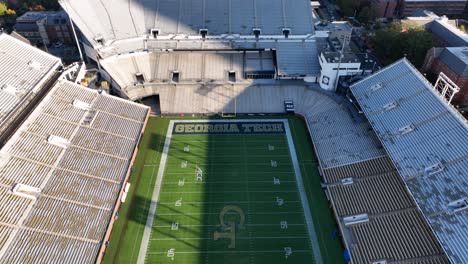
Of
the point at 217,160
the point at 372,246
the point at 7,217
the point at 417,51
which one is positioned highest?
the point at 417,51

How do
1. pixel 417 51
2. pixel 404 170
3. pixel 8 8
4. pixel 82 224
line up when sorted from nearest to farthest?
1. pixel 82 224
2. pixel 404 170
3. pixel 417 51
4. pixel 8 8

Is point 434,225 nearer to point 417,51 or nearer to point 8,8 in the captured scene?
point 417,51

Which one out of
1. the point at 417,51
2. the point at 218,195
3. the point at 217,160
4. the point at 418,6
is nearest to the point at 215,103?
the point at 217,160

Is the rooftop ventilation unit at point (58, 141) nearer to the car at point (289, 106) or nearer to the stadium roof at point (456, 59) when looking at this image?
the car at point (289, 106)

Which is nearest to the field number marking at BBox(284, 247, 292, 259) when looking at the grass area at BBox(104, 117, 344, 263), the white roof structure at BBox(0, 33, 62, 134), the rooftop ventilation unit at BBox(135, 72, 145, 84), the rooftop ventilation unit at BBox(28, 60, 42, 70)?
→ the grass area at BBox(104, 117, 344, 263)

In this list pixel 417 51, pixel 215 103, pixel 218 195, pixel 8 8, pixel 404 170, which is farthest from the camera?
pixel 8 8

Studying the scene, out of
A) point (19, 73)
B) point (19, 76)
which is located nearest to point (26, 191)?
point (19, 76)

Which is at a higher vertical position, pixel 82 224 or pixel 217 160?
pixel 217 160
